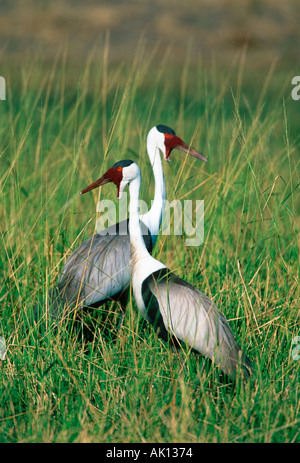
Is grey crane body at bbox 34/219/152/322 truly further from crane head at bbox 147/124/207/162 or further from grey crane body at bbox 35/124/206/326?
crane head at bbox 147/124/207/162

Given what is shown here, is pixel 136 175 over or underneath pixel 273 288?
over

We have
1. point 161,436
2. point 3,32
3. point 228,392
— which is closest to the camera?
point 161,436

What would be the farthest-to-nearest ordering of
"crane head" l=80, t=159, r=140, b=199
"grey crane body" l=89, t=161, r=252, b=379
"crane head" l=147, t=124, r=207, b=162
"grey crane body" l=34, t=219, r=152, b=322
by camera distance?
"crane head" l=147, t=124, r=207, b=162, "grey crane body" l=34, t=219, r=152, b=322, "crane head" l=80, t=159, r=140, b=199, "grey crane body" l=89, t=161, r=252, b=379

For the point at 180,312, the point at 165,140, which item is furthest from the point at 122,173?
the point at 180,312

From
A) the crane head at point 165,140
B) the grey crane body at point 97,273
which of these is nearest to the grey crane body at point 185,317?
the grey crane body at point 97,273

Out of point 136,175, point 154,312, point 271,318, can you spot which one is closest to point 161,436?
point 154,312

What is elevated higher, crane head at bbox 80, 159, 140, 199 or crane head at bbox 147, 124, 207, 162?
crane head at bbox 147, 124, 207, 162

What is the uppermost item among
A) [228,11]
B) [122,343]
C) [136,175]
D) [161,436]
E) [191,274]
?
[228,11]

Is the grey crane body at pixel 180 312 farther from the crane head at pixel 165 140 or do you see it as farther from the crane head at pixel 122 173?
the crane head at pixel 165 140

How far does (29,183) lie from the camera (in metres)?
4.73

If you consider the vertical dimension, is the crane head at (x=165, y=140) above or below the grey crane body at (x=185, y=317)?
above

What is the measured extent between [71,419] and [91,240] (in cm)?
112

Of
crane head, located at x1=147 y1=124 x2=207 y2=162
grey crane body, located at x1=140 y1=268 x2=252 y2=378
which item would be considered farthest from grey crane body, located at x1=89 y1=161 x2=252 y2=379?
crane head, located at x1=147 y1=124 x2=207 y2=162

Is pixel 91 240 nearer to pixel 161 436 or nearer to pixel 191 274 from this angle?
pixel 191 274
